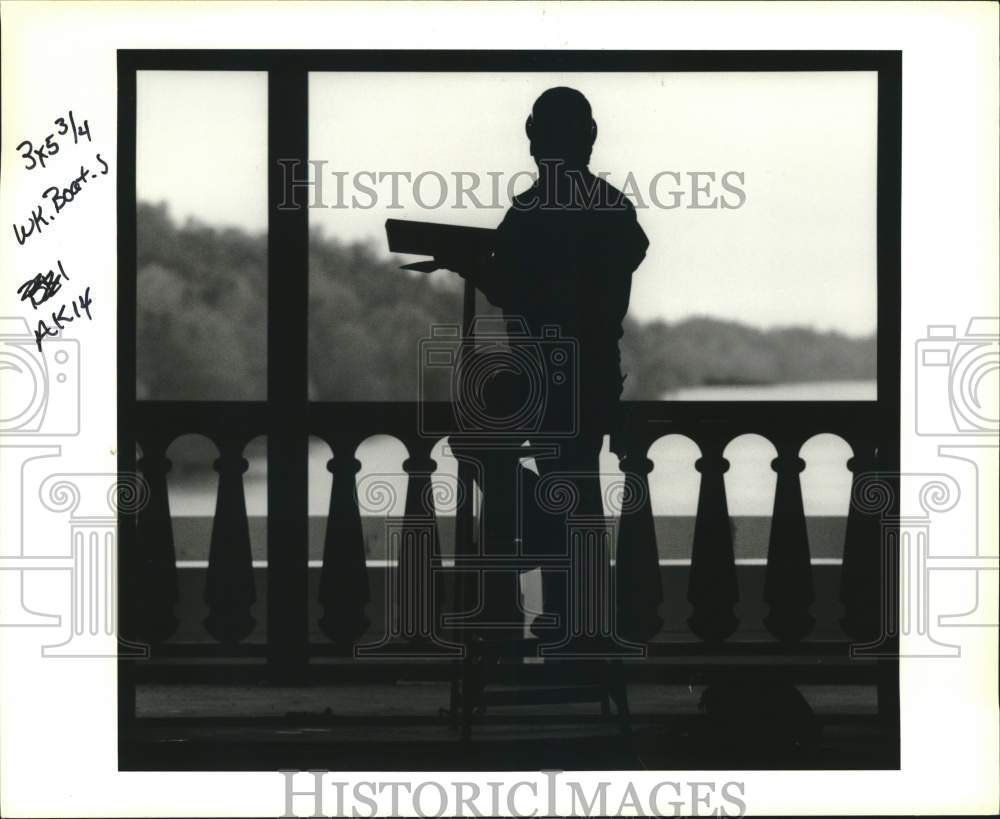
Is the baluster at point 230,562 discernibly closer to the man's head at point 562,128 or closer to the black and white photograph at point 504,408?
the black and white photograph at point 504,408

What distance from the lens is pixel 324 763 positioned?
324 cm

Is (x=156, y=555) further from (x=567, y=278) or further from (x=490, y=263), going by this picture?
(x=567, y=278)

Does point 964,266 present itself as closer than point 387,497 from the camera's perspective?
Yes

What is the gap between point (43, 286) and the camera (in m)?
3.10

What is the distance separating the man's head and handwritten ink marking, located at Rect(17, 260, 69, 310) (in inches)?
46.9

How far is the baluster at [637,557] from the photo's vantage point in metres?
3.31

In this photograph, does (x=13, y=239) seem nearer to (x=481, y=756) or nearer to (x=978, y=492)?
(x=481, y=756)

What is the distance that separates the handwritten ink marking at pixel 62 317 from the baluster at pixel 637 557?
53.9 inches

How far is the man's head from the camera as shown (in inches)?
127

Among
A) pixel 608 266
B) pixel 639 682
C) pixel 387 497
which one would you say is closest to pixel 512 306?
pixel 608 266

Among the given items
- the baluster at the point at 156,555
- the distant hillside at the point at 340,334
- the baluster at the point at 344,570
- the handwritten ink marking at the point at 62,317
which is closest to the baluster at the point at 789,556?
the distant hillside at the point at 340,334

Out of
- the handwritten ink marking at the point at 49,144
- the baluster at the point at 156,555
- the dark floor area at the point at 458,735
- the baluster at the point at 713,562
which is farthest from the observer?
the baluster at the point at 713,562

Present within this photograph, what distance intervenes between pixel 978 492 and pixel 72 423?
216 centimetres

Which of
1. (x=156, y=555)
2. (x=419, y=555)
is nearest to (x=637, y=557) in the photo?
(x=419, y=555)
